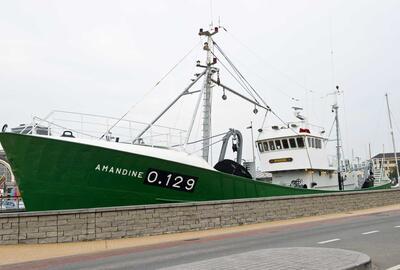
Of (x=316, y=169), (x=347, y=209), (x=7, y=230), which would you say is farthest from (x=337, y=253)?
(x=316, y=169)

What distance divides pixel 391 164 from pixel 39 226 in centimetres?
13499

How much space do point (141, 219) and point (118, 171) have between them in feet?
6.62

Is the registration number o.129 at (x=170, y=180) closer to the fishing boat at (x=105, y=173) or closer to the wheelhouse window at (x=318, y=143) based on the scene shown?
the fishing boat at (x=105, y=173)

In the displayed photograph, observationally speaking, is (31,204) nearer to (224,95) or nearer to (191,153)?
(191,153)

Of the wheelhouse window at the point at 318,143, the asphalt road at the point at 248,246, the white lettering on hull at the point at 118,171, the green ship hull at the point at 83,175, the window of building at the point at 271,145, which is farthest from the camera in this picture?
the wheelhouse window at the point at 318,143

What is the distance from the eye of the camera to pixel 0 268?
31.2ft

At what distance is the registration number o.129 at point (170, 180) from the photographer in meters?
16.4

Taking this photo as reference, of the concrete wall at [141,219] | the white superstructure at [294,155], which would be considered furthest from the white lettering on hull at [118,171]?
the white superstructure at [294,155]

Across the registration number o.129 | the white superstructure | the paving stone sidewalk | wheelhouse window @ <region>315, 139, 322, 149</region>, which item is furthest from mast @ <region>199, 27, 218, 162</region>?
the paving stone sidewalk

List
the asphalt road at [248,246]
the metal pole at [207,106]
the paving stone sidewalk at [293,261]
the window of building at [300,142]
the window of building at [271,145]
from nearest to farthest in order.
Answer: the paving stone sidewalk at [293,261], the asphalt road at [248,246], the metal pole at [207,106], the window of building at [300,142], the window of building at [271,145]

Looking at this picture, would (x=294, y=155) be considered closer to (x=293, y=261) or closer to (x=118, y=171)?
(x=118, y=171)

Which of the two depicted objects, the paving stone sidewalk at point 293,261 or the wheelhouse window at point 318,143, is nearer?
the paving stone sidewalk at point 293,261

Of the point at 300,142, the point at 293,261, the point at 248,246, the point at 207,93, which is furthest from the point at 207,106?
the point at 293,261

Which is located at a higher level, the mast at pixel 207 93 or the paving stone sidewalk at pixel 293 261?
the mast at pixel 207 93
